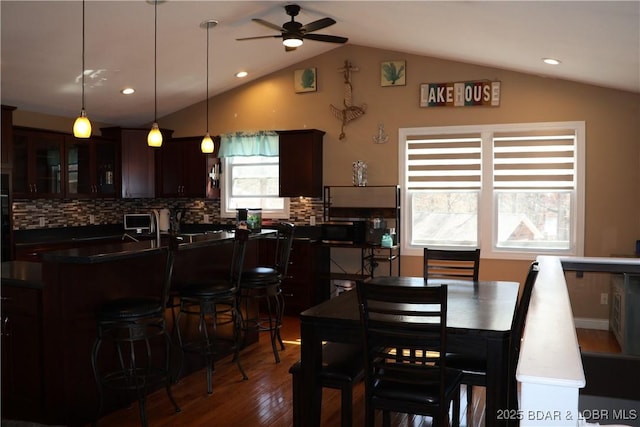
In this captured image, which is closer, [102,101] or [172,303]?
[172,303]

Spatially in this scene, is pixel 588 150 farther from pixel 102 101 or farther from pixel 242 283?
pixel 102 101

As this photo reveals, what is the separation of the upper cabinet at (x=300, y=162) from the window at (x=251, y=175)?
0.94ft

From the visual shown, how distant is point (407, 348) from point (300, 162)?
170 inches

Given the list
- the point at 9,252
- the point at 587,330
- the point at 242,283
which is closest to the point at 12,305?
the point at 242,283

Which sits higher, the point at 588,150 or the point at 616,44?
the point at 616,44

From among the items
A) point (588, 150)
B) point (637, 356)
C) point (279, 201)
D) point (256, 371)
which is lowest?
point (256, 371)

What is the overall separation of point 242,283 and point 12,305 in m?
1.72

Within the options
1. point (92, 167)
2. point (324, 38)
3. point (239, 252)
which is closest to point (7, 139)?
point (92, 167)

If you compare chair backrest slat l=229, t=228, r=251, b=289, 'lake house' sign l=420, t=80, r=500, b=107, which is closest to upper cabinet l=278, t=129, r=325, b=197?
'lake house' sign l=420, t=80, r=500, b=107

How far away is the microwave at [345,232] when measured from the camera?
6.30 m

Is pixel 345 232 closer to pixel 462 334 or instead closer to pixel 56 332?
pixel 56 332

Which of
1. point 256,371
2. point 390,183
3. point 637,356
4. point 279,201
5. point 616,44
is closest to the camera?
point 637,356

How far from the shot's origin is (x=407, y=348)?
255cm

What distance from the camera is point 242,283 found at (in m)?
4.57
